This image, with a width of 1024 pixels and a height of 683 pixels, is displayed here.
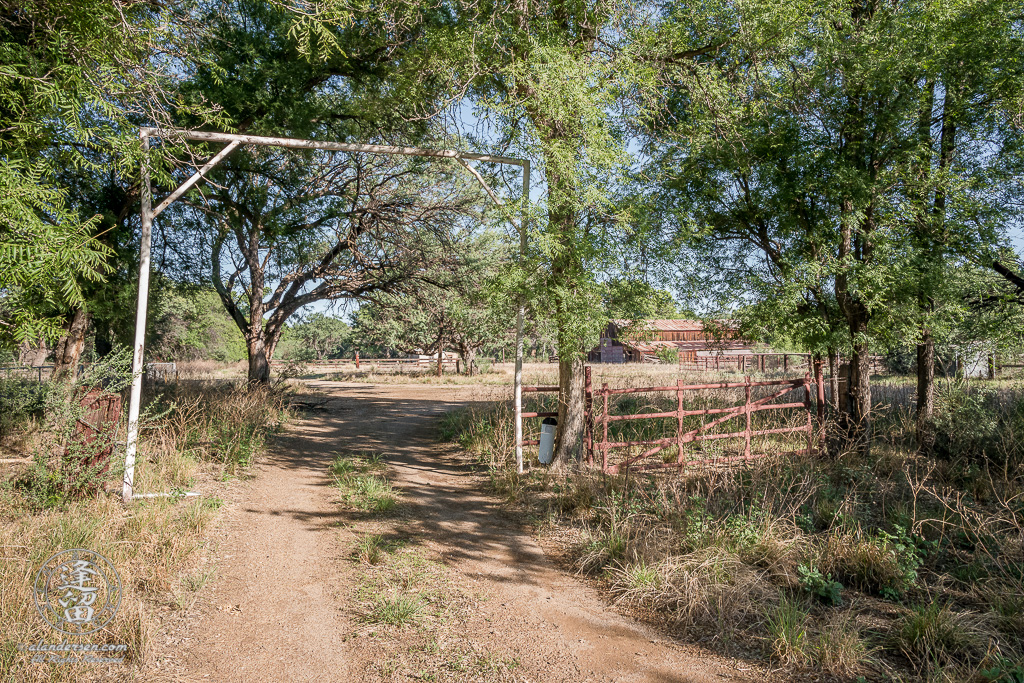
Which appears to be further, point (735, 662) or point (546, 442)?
point (546, 442)

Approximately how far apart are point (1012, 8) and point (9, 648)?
13.9 metres

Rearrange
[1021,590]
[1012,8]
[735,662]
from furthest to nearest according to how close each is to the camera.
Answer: [1012,8], [1021,590], [735,662]

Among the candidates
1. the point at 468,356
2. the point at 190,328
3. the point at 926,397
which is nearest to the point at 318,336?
the point at 190,328

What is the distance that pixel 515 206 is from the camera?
781cm

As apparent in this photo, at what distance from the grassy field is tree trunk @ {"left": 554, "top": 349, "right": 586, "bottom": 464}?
1.19 feet

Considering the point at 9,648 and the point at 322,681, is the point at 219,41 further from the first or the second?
the point at 322,681

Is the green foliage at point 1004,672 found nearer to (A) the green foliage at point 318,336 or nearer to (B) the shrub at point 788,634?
(B) the shrub at point 788,634

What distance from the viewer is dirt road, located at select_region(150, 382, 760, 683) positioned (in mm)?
3894

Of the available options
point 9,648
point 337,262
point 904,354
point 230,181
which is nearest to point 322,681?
point 9,648

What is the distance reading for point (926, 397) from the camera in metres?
11.0

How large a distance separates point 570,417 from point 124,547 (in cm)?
619

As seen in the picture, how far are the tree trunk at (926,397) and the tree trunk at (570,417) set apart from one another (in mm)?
6353

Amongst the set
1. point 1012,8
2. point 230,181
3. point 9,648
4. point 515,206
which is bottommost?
point 9,648

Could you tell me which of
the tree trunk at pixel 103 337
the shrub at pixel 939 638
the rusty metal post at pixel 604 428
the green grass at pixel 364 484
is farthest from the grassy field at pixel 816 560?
the tree trunk at pixel 103 337
